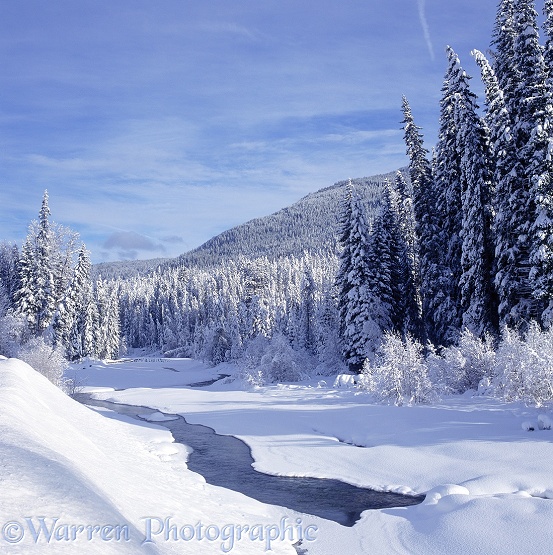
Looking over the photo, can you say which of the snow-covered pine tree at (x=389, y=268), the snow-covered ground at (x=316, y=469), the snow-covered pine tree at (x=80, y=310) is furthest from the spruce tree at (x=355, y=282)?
the snow-covered pine tree at (x=80, y=310)

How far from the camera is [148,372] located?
61.1 metres

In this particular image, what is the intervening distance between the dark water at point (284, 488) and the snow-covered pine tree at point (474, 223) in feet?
51.6

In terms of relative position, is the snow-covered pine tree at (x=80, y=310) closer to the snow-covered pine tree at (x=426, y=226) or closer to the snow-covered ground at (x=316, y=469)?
the snow-covered ground at (x=316, y=469)

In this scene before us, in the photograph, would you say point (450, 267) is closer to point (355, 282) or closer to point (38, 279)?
point (355, 282)

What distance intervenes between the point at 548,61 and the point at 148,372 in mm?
A: 53168

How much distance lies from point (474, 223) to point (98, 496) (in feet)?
83.6

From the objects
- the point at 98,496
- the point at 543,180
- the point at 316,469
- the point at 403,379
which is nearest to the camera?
the point at 98,496

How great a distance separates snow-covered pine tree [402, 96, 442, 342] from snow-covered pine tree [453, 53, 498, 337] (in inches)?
175

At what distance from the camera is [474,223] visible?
27.8 meters

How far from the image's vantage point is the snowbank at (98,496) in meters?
6.42

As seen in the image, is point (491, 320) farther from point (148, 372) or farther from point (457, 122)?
point (148, 372)

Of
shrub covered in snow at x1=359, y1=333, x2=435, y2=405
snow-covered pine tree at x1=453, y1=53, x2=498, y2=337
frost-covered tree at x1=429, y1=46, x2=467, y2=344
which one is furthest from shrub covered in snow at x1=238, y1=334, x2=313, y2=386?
shrub covered in snow at x1=359, y1=333, x2=435, y2=405

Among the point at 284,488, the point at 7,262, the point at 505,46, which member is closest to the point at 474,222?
the point at 505,46

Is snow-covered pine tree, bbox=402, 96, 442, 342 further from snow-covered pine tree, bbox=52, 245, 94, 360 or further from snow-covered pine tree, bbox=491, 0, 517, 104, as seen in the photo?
snow-covered pine tree, bbox=52, 245, 94, 360
